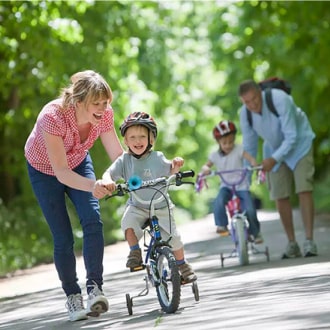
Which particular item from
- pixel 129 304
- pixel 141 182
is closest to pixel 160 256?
pixel 129 304

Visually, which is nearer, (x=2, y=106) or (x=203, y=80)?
(x=2, y=106)

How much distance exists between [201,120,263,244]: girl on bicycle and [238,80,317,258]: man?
0.19 metres

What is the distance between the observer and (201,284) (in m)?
11.5

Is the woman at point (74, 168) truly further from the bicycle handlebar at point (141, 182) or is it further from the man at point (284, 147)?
the man at point (284, 147)

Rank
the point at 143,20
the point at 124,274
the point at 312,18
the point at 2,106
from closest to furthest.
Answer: the point at 124,274 → the point at 312,18 → the point at 2,106 → the point at 143,20

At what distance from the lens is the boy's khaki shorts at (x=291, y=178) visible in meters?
13.6

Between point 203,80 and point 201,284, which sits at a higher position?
point 203,80

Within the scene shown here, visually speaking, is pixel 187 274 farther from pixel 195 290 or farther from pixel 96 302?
pixel 96 302

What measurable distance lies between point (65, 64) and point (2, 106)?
166 inches

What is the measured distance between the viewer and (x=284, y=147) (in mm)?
13367

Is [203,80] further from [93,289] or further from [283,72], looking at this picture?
[93,289]

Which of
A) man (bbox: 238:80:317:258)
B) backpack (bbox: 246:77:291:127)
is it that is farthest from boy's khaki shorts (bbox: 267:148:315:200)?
backpack (bbox: 246:77:291:127)

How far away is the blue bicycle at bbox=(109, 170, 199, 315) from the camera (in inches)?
338

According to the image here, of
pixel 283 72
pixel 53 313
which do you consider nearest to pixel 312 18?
pixel 283 72
